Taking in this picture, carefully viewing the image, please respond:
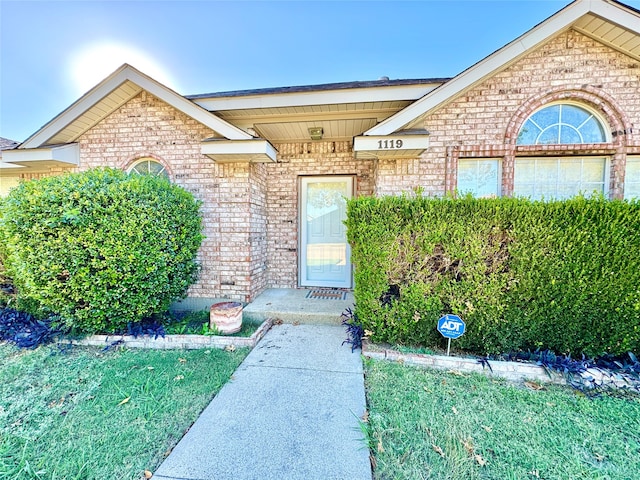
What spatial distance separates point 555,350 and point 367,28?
10431 millimetres

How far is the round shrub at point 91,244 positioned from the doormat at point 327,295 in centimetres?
274

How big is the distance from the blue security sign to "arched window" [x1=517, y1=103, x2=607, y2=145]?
10.9ft

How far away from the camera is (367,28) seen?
9156 millimetres

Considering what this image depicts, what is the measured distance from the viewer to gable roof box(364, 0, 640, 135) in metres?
3.86

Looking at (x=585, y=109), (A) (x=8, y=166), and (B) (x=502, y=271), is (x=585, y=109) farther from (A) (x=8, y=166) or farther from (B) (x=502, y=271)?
(A) (x=8, y=166)

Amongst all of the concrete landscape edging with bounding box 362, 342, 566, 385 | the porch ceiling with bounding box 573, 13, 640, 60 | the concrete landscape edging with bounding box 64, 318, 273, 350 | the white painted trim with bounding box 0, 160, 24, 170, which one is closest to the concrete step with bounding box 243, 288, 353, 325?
the concrete landscape edging with bounding box 64, 318, 273, 350

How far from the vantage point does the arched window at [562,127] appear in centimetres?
440

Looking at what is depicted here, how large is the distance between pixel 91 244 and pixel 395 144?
15.1 ft

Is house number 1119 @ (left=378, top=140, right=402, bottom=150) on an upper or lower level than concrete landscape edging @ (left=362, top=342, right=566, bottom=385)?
upper

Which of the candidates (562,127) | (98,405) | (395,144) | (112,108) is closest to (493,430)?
(98,405)

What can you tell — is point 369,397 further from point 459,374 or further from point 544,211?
point 544,211

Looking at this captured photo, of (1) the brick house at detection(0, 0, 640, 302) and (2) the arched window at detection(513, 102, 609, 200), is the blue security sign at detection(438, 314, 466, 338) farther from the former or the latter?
(2) the arched window at detection(513, 102, 609, 200)

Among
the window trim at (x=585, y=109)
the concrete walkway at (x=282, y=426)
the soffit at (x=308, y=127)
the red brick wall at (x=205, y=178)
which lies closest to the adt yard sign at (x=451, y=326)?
the concrete walkway at (x=282, y=426)

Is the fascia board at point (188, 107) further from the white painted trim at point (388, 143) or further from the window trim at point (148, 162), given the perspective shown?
the white painted trim at point (388, 143)
